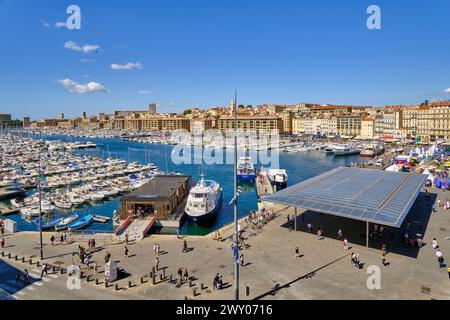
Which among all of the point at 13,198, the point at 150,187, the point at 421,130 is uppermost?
the point at 421,130

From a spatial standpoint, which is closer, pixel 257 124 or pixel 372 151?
pixel 372 151

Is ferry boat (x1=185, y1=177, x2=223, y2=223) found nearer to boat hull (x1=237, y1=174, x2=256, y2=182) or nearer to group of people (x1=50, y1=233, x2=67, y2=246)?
group of people (x1=50, y1=233, x2=67, y2=246)

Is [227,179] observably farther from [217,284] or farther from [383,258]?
[217,284]

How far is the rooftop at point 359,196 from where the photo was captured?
20266 millimetres

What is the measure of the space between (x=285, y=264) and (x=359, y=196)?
851 centimetres

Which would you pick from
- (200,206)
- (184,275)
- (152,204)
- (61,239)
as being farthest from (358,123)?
(184,275)

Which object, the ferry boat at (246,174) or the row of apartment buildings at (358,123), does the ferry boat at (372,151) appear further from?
the ferry boat at (246,174)

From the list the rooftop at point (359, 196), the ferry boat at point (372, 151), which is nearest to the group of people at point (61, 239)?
the rooftop at point (359, 196)

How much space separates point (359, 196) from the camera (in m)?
23.7
